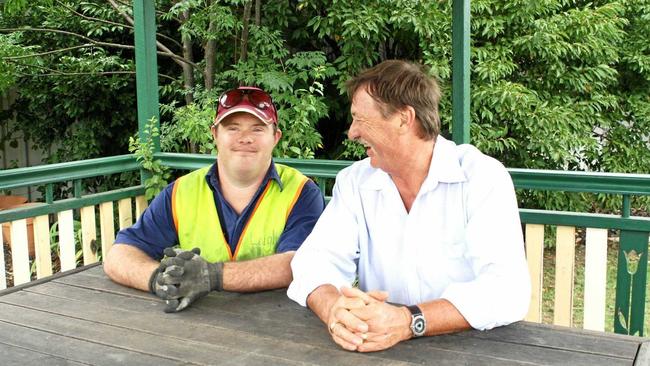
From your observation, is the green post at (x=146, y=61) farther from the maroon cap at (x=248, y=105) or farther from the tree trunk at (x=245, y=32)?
the tree trunk at (x=245, y=32)

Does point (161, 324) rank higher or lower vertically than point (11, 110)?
lower

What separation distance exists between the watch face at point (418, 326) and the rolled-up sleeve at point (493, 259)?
0.10 meters

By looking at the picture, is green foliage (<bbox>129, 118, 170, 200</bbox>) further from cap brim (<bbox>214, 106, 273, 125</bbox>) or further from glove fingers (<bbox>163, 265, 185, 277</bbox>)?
glove fingers (<bbox>163, 265, 185, 277</bbox>)

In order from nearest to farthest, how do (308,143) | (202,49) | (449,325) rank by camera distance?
(449,325), (308,143), (202,49)

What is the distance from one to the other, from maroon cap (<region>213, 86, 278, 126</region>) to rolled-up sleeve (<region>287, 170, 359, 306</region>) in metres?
0.49

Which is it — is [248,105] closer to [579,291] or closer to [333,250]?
[333,250]

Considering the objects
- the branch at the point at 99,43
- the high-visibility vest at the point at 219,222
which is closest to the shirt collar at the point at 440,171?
the high-visibility vest at the point at 219,222

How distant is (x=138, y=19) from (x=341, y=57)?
206 centimetres

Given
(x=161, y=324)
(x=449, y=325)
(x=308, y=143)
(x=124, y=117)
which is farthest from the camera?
(x=124, y=117)

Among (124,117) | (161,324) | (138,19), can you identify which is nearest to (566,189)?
(161,324)

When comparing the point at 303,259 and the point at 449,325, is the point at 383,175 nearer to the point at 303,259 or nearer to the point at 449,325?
the point at 303,259

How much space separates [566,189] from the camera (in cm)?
279

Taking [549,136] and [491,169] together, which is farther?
[549,136]

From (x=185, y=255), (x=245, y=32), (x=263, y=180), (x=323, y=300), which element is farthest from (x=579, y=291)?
(x=185, y=255)
